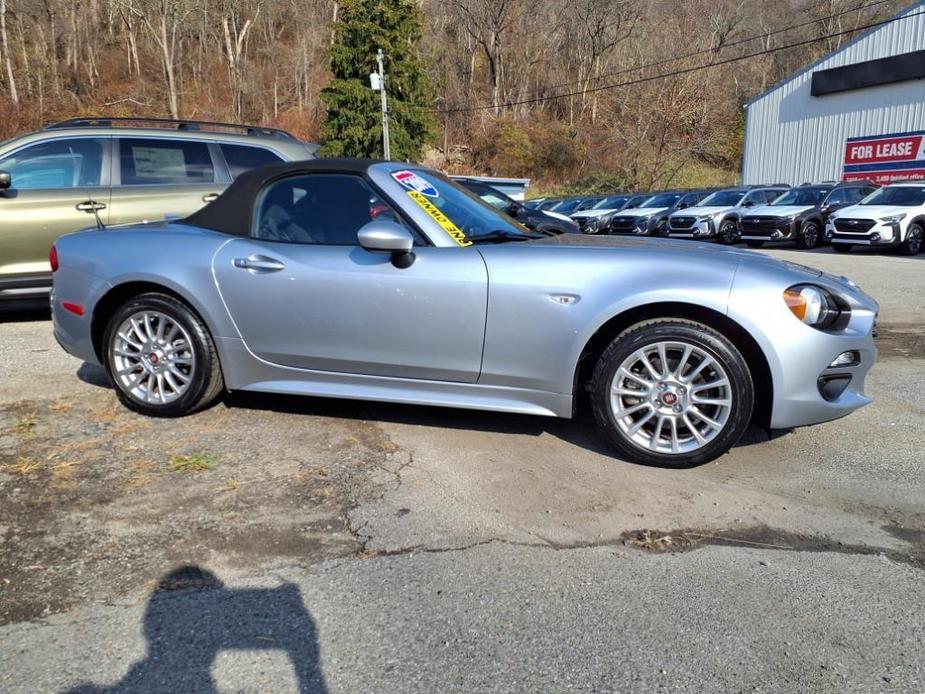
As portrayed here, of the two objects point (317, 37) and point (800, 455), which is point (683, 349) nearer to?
point (800, 455)

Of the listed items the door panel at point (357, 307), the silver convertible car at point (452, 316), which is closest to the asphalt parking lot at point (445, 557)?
the silver convertible car at point (452, 316)

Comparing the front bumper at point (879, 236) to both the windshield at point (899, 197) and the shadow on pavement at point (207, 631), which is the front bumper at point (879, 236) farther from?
the shadow on pavement at point (207, 631)

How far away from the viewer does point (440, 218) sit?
407cm

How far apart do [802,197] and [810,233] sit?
60.2 inches

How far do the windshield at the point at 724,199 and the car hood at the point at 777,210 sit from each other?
172 cm

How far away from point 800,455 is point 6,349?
6006 millimetres

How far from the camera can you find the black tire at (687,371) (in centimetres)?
353

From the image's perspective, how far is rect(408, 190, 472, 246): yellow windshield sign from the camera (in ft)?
13.1

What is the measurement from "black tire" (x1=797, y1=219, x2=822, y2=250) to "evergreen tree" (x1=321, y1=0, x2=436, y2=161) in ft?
88.0

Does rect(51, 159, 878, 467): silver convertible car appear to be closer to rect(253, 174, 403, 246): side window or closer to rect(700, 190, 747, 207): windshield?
rect(253, 174, 403, 246): side window

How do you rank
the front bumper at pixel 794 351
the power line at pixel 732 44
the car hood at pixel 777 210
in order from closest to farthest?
the front bumper at pixel 794 351
the car hood at pixel 777 210
the power line at pixel 732 44

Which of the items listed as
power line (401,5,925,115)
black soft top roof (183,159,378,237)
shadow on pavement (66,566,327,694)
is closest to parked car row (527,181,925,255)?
black soft top roof (183,159,378,237)

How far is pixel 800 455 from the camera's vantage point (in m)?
3.89

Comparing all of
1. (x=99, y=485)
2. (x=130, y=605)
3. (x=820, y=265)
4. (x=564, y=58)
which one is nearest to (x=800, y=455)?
(x=130, y=605)
